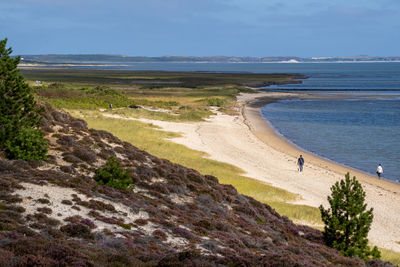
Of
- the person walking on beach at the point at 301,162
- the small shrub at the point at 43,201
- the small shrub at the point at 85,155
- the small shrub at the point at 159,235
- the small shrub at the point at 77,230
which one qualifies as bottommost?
the person walking on beach at the point at 301,162

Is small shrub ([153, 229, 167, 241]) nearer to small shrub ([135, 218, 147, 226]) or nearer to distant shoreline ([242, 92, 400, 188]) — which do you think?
small shrub ([135, 218, 147, 226])

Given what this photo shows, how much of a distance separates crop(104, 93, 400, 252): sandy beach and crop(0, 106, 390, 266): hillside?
22.2 feet

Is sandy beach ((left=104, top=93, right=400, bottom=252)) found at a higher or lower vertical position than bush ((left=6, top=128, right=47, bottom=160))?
lower

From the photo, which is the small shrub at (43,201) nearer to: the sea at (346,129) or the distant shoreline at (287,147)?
the distant shoreline at (287,147)

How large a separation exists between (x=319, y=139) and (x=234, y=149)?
1457 centimetres

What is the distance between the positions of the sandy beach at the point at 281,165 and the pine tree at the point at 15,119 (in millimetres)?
14944

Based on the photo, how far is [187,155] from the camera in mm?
36750

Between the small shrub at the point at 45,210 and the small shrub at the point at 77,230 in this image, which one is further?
the small shrub at the point at 45,210

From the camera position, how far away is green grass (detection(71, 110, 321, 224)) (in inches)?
950

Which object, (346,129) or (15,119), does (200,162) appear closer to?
(15,119)

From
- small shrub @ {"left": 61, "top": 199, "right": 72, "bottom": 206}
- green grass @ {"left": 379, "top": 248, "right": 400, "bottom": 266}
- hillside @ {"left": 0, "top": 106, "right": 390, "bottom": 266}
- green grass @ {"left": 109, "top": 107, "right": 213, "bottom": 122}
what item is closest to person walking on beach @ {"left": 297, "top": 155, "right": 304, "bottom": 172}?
hillside @ {"left": 0, "top": 106, "right": 390, "bottom": 266}

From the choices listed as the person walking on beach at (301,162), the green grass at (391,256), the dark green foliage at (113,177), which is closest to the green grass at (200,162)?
the green grass at (391,256)

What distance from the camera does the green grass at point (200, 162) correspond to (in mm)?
24141

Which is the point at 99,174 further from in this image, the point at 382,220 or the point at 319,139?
the point at 319,139
